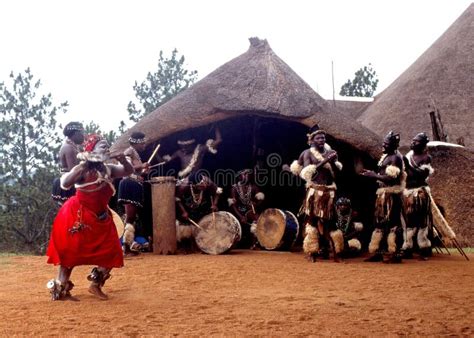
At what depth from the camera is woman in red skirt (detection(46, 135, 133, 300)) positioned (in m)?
4.59

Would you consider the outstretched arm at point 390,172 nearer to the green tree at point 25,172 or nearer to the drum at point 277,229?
the drum at point 277,229

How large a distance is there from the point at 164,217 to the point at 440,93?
32.7 ft

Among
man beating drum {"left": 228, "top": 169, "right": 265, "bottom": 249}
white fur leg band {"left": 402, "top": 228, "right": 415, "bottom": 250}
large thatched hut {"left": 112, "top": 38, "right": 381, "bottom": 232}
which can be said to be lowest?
white fur leg band {"left": 402, "top": 228, "right": 415, "bottom": 250}

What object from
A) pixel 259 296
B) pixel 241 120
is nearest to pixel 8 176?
pixel 241 120

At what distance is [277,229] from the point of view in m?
8.80

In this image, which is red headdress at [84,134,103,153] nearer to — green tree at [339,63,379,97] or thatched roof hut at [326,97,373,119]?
thatched roof hut at [326,97,373,119]

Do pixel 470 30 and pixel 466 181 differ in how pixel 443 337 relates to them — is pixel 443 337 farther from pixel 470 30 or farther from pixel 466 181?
pixel 470 30

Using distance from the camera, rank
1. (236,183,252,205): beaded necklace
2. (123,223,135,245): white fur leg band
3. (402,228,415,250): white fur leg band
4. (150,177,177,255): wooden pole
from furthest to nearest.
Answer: (236,183,252,205): beaded necklace, (150,177,177,255): wooden pole, (123,223,135,245): white fur leg band, (402,228,415,250): white fur leg band

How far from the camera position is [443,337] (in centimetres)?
335

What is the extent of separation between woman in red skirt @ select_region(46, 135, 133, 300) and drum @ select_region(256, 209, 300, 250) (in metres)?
4.34

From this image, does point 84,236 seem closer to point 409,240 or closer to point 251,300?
point 251,300

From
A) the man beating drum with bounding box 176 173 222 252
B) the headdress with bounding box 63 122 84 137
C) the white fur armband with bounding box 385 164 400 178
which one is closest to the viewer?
the headdress with bounding box 63 122 84 137

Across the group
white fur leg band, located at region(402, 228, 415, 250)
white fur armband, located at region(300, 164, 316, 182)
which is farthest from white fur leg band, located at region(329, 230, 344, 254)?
white fur leg band, located at region(402, 228, 415, 250)

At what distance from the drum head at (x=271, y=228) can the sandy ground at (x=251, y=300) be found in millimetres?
1525
